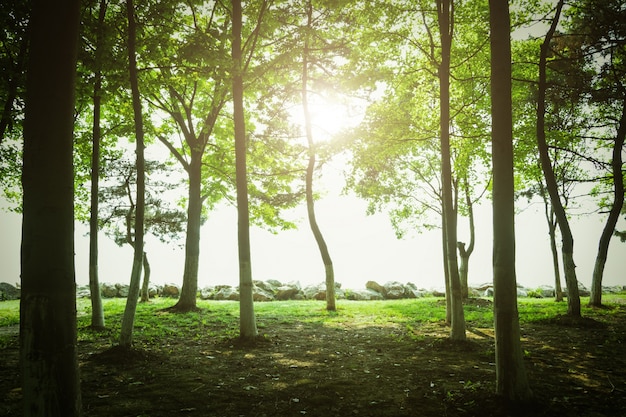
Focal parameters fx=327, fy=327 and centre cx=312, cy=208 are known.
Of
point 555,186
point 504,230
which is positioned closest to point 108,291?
point 504,230

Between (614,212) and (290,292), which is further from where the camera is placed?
(290,292)

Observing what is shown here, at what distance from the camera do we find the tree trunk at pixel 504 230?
4.29m

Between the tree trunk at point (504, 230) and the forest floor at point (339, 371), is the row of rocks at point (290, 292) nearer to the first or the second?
the forest floor at point (339, 371)

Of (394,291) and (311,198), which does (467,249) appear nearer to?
(394,291)

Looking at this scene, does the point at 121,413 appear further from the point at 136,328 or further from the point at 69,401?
the point at 136,328

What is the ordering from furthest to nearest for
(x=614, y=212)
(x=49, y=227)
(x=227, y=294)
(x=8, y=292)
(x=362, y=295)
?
(x=227, y=294) < (x=362, y=295) < (x=8, y=292) < (x=614, y=212) < (x=49, y=227)

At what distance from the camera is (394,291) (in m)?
23.0

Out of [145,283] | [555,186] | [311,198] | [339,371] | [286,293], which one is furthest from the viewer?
[286,293]

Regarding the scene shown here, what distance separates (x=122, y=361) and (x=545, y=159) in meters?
13.0

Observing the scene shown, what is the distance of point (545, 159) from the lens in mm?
10711

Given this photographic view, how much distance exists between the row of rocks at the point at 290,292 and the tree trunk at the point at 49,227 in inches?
720

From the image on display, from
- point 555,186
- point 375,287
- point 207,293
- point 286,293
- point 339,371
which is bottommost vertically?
point 207,293

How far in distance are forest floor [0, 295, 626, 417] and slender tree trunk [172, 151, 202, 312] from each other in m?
3.59

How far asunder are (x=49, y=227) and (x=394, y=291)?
22.4m
